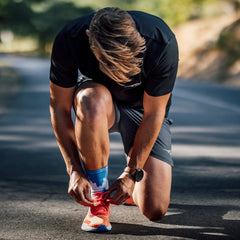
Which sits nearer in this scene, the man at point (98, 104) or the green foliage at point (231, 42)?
the man at point (98, 104)

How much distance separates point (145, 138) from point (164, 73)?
1.41 ft

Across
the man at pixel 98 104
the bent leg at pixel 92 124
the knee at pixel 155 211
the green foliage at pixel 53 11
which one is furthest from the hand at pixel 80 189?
the green foliage at pixel 53 11

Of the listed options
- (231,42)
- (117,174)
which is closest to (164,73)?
(117,174)

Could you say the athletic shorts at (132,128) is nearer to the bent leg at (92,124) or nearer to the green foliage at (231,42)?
the bent leg at (92,124)

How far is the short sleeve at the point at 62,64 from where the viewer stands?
3.46m

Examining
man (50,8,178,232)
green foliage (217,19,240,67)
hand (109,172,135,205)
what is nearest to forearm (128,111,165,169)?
man (50,8,178,232)

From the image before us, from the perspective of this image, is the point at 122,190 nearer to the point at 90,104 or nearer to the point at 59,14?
the point at 90,104

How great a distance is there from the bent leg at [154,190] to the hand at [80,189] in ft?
1.60

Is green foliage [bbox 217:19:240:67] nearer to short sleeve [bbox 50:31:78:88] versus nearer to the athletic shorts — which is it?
the athletic shorts

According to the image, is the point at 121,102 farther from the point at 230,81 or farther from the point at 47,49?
the point at 47,49

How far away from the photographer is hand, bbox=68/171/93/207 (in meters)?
3.40

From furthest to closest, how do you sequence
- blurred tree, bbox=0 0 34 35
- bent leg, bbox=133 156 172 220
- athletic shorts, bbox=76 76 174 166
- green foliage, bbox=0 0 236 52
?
green foliage, bbox=0 0 236 52
blurred tree, bbox=0 0 34 35
athletic shorts, bbox=76 76 174 166
bent leg, bbox=133 156 172 220

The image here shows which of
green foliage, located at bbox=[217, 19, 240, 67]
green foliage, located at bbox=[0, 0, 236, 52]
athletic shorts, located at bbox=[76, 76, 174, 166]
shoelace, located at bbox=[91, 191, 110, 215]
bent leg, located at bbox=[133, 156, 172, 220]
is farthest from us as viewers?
green foliage, located at bbox=[0, 0, 236, 52]

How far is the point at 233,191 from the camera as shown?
4.59m
